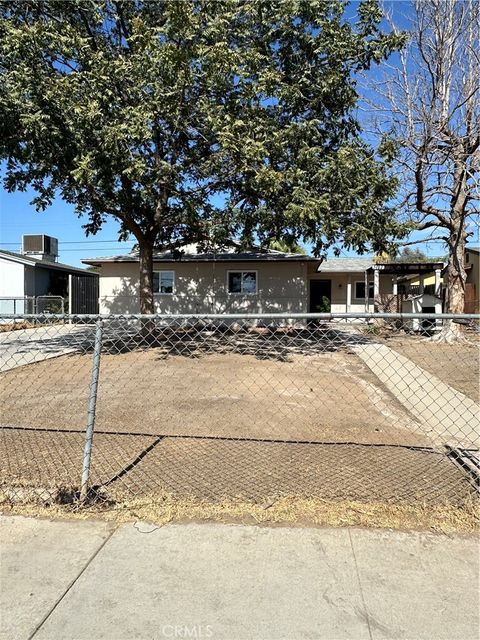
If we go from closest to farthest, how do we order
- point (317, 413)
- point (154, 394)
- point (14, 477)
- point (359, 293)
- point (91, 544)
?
1. point (91, 544)
2. point (14, 477)
3. point (317, 413)
4. point (154, 394)
5. point (359, 293)

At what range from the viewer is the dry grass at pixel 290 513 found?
3064 mm

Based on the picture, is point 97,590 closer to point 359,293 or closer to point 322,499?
point 322,499

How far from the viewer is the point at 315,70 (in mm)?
11094

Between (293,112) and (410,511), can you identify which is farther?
(293,112)

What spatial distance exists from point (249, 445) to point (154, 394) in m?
2.87

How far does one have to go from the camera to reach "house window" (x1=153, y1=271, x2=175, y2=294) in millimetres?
19984

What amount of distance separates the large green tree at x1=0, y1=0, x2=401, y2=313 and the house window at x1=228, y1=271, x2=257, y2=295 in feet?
22.4

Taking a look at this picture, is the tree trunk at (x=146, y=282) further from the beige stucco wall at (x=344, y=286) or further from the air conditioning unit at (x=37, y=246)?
the air conditioning unit at (x=37, y=246)

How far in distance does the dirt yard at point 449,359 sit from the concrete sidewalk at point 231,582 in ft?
17.2

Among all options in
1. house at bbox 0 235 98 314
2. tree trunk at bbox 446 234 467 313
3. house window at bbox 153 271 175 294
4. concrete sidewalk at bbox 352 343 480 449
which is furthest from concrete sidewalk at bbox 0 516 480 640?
house at bbox 0 235 98 314

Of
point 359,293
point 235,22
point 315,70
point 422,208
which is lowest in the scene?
point 359,293

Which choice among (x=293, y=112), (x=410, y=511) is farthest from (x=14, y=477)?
(x=293, y=112)

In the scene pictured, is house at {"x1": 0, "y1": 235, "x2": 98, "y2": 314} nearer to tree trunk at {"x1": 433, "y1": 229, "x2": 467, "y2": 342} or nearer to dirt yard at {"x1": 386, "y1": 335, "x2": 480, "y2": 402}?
dirt yard at {"x1": 386, "y1": 335, "x2": 480, "y2": 402}

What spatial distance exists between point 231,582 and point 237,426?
2.97 m
